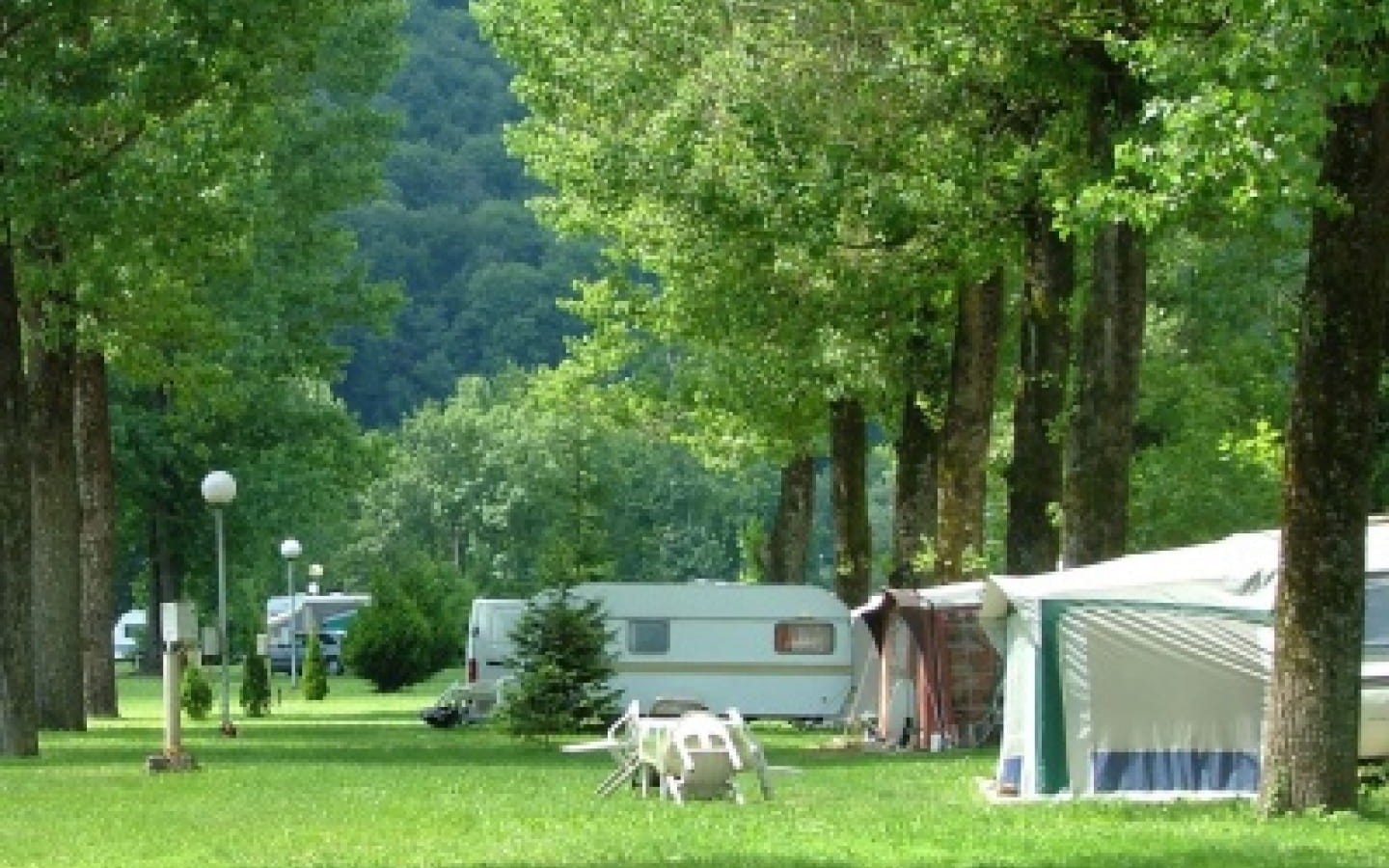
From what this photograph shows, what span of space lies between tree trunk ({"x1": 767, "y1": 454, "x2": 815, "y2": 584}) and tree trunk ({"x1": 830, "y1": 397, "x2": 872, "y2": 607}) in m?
4.96

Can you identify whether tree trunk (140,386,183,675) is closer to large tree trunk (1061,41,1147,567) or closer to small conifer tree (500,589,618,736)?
small conifer tree (500,589,618,736)

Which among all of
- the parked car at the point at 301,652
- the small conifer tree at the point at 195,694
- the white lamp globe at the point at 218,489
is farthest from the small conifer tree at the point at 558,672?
the parked car at the point at 301,652

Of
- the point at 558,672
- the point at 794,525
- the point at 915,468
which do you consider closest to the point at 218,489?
the point at 558,672

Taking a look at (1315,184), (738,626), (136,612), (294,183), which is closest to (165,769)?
(1315,184)

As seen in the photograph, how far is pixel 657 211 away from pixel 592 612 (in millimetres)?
4617

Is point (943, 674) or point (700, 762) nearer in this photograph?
point (700, 762)

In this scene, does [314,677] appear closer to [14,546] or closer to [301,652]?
[14,546]

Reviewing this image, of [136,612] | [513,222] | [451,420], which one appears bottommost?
[136,612]

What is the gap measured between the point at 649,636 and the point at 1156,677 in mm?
19478

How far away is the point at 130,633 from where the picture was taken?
98.6 m

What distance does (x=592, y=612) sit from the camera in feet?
108

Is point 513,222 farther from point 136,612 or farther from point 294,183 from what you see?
point 294,183

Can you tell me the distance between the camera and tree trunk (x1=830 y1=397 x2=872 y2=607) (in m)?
40.5

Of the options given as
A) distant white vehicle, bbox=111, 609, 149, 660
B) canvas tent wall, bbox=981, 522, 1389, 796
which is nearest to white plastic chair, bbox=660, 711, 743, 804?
canvas tent wall, bbox=981, 522, 1389, 796
